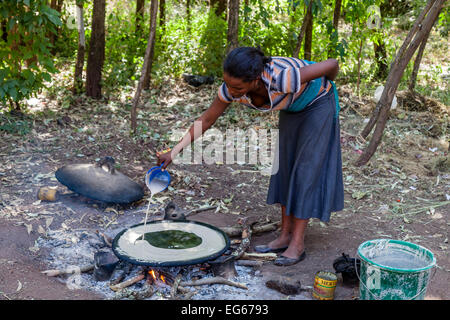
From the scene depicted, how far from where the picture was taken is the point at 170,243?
9.83ft

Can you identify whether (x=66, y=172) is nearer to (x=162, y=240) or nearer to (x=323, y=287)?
(x=162, y=240)

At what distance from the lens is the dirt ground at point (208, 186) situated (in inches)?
116

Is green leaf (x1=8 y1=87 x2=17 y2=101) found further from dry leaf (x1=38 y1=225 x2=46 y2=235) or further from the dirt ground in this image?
dry leaf (x1=38 y1=225 x2=46 y2=235)

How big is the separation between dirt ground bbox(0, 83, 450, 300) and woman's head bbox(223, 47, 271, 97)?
120 cm

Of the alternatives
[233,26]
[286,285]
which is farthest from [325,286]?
[233,26]

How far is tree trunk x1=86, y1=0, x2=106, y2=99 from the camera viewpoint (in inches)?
238

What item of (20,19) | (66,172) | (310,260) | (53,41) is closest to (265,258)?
(310,260)

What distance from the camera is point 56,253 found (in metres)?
3.01

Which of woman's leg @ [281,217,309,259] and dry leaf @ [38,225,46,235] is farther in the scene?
dry leaf @ [38,225,46,235]

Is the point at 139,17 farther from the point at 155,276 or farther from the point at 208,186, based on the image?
the point at 155,276

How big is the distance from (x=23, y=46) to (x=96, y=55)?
1.41 meters

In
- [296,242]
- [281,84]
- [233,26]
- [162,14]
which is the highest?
[162,14]

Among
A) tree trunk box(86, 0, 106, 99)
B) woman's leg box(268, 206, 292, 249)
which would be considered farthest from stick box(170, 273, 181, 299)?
tree trunk box(86, 0, 106, 99)
